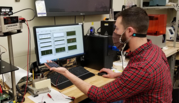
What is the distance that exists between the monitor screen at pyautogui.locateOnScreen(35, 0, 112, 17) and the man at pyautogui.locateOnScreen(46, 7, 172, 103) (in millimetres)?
754

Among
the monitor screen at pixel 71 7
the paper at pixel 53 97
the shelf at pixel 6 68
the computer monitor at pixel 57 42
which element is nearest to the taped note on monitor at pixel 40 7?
the monitor screen at pixel 71 7

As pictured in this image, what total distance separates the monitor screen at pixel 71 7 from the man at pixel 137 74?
75 cm

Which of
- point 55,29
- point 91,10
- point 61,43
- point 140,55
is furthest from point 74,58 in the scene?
point 140,55

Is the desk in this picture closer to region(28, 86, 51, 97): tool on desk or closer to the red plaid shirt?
region(28, 86, 51, 97): tool on desk

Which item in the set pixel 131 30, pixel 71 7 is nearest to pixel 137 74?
pixel 131 30

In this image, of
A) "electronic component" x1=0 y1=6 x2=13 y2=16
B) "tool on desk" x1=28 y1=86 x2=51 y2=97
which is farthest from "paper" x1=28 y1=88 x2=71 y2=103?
"electronic component" x1=0 y1=6 x2=13 y2=16

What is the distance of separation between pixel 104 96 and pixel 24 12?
1112 millimetres

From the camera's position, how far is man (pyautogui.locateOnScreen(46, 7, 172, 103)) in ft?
3.16

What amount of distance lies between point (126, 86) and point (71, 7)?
1210mm

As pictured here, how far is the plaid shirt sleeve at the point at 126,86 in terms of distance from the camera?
95cm

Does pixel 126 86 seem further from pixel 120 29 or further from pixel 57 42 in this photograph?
pixel 57 42

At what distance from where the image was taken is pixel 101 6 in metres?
2.23

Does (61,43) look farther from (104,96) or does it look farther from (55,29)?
(104,96)

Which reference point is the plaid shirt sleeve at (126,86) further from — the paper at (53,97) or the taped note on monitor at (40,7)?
the taped note on monitor at (40,7)
